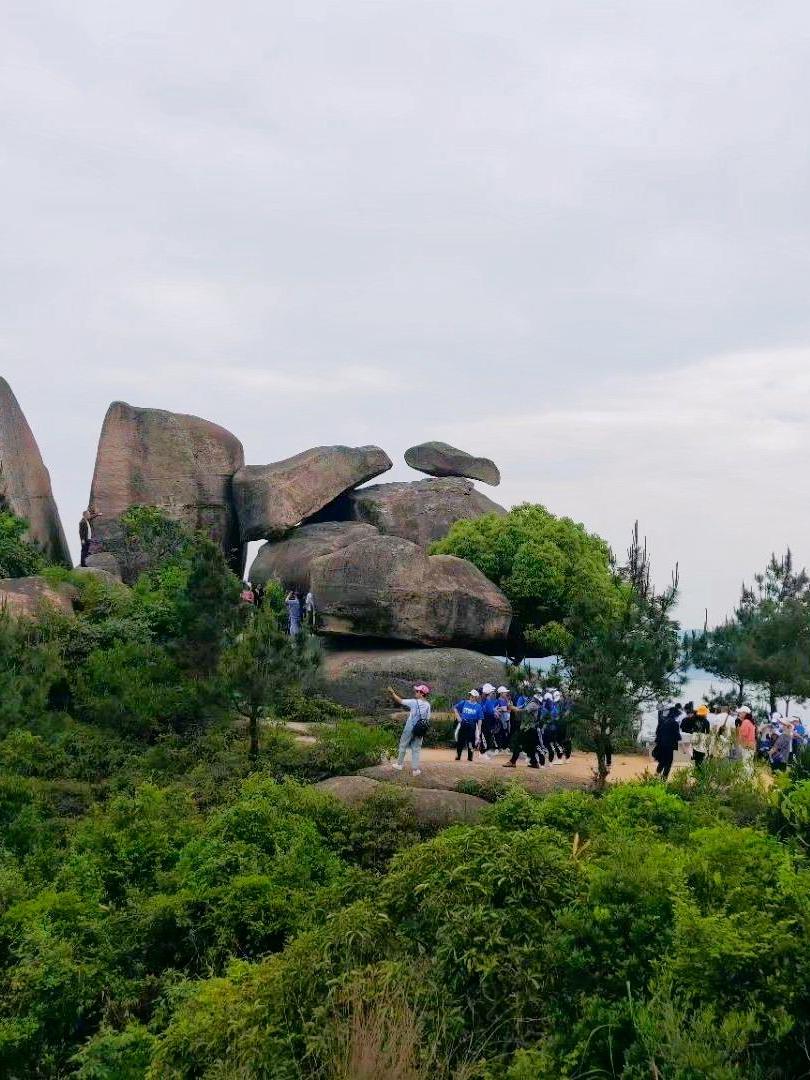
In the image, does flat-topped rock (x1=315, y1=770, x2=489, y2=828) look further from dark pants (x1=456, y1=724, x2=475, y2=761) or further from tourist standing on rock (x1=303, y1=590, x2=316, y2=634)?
tourist standing on rock (x1=303, y1=590, x2=316, y2=634)

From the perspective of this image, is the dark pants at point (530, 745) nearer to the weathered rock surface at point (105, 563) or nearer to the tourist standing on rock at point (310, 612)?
the tourist standing on rock at point (310, 612)

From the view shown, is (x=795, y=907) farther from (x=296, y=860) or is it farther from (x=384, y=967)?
(x=296, y=860)

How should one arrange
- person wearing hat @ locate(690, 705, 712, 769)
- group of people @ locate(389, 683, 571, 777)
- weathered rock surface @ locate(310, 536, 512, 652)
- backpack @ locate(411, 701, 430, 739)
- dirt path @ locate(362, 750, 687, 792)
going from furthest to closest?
weathered rock surface @ locate(310, 536, 512, 652)
person wearing hat @ locate(690, 705, 712, 769)
group of people @ locate(389, 683, 571, 777)
dirt path @ locate(362, 750, 687, 792)
backpack @ locate(411, 701, 430, 739)

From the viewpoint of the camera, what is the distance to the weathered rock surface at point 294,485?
121ft

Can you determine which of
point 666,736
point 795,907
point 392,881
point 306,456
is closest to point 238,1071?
point 392,881

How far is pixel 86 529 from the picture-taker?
1436 inches

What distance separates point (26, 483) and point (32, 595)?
34.8ft

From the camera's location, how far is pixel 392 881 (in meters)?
7.08

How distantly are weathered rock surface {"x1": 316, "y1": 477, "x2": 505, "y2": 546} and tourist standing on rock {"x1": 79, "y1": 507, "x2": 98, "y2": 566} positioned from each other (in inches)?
314

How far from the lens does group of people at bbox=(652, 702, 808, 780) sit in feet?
57.3

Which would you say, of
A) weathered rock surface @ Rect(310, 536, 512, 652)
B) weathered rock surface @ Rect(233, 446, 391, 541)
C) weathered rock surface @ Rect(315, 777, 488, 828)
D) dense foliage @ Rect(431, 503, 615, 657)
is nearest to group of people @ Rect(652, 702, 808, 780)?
weathered rock surface @ Rect(315, 777, 488, 828)

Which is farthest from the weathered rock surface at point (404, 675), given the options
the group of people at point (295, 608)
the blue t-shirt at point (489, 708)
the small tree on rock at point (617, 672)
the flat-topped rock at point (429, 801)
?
the flat-topped rock at point (429, 801)

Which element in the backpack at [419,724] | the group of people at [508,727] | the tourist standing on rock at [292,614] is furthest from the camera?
the tourist standing on rock at [292,614]

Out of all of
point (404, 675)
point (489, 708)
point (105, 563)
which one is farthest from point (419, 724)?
point (105, 563)
